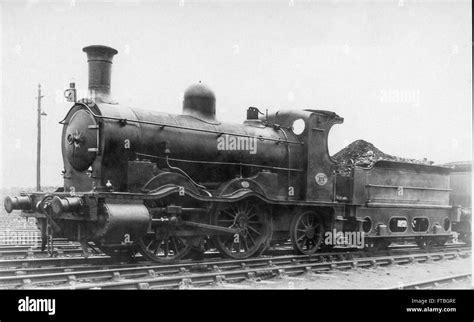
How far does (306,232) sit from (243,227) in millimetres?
2055

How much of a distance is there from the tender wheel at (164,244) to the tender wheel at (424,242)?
767 centimetres

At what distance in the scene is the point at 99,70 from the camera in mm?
10766

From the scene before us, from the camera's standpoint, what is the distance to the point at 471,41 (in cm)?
880

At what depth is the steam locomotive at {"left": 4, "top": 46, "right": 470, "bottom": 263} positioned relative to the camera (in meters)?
10.0

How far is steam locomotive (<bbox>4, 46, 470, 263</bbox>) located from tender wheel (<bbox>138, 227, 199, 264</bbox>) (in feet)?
0.08

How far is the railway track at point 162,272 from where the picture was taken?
847 cm

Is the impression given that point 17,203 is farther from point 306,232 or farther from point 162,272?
point 306,232

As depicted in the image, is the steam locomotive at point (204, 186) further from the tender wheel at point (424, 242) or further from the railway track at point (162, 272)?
the railway track at point (162, 272)

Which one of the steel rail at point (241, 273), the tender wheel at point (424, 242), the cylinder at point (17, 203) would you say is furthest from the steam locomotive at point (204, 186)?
the steel rail at point (241, 273)

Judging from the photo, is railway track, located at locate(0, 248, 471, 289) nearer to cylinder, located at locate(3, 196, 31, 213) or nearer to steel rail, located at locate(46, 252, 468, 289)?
steel rail, located at locate(46, 252, 468, 289)
